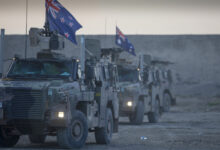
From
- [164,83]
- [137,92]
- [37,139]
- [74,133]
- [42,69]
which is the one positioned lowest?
[37,139]

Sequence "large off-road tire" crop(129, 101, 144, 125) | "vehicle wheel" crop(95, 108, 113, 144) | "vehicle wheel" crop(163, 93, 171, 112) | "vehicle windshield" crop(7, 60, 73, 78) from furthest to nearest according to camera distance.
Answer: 1. "vehicle wheel" crop(163, 93, 171, 112)
2. "large off-road tire" crop(129, 101, 144, 125)
3. "vehicle wheel" crop(95, 108, 113, 144)
4. "vehicle windshield" crop(7, 60, 73, 78)

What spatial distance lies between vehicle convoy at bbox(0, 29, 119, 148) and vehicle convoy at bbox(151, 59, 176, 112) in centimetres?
1078

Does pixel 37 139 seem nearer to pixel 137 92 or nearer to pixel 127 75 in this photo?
pixel 137 92

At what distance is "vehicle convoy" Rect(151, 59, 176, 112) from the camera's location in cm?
2406

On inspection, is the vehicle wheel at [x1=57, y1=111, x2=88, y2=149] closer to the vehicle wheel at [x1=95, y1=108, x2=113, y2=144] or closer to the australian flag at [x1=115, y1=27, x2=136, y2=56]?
the vehicle wheel at [x1=95, y1=108, x2=113, y2=144]

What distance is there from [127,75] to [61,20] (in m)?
6.85

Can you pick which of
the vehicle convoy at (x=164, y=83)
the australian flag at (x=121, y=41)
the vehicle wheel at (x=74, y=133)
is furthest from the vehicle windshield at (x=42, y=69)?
the australian flag at (x=121, y=41)

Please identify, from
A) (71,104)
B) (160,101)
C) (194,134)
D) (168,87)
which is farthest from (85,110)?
(168,87)

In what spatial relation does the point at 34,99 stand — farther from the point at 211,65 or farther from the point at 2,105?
the point at 211,65

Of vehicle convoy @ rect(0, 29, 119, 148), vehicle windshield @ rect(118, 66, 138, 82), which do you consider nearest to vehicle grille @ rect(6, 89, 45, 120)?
vehicle convoy @ rect(0, 29, 119, 148)

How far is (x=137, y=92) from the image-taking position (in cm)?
1909

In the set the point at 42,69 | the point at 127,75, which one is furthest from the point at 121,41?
the point at 42,69

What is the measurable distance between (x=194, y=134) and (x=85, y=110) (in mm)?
4894

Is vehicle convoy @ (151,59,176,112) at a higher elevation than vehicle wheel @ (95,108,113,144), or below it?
higher
